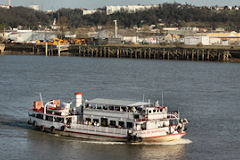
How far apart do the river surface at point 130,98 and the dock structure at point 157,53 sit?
1554cm

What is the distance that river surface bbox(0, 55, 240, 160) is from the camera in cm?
3238

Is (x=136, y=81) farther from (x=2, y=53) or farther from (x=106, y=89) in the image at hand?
(x=2, y=53)

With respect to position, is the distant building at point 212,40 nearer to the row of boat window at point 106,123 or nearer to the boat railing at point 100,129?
the row of boat window at point 106,123

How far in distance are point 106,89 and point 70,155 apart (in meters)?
23.7

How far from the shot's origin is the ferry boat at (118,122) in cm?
3359

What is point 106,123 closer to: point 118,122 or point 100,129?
point 100,129

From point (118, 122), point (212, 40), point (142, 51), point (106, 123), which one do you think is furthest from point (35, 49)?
point (118, 122)

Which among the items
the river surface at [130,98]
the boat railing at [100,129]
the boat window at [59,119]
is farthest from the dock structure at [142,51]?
the boat railing at [100,129]

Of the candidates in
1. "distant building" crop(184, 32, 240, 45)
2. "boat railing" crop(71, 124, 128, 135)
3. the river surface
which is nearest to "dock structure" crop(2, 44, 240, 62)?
"distant building" crop(184, 32, 240, 45)

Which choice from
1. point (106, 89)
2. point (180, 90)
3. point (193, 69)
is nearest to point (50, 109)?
point (106, 89)

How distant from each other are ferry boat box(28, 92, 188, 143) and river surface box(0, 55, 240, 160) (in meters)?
0.56

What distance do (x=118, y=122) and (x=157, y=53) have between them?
243 feet

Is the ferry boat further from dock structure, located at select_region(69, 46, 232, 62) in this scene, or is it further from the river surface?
dock structure, located at select_region(69, 46, 232, 62)

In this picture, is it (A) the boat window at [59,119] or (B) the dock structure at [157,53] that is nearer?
(A) the boat window at [59,119]
